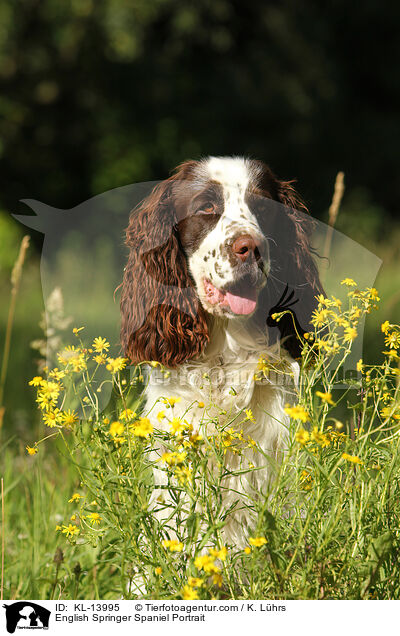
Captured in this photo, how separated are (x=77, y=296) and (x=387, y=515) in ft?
4.17

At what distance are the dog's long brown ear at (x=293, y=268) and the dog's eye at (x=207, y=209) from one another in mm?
225

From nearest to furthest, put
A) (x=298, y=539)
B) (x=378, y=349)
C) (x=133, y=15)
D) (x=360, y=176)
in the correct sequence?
(x=298, y=539)
(x=378, y=349)
(x=133, y=15)
(x=360, y=176)

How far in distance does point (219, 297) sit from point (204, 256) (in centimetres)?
15

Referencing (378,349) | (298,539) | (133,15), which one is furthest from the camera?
(133,15)

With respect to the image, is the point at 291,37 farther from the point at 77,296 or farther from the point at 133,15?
the point at 77,296

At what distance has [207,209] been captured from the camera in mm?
2252

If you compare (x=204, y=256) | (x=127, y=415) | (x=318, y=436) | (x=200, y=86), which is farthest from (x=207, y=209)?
(x=200, y=86)

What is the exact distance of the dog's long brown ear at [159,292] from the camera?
7.62ft

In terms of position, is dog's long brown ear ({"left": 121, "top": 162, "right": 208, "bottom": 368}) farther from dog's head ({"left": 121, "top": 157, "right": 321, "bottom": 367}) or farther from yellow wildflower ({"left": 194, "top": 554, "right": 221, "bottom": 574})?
yellow wildflower ({"left": 194, "top": 554, "right": 221, "bottom": 574})

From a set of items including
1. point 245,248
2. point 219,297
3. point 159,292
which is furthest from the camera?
point 159,292

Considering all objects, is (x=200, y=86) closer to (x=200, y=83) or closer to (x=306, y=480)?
(x=200, y=83)

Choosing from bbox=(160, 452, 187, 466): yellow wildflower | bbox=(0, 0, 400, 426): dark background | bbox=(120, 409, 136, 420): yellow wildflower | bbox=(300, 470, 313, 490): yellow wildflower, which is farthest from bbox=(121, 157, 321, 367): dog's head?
bbox=(0, 0, 400, 426): dark background
